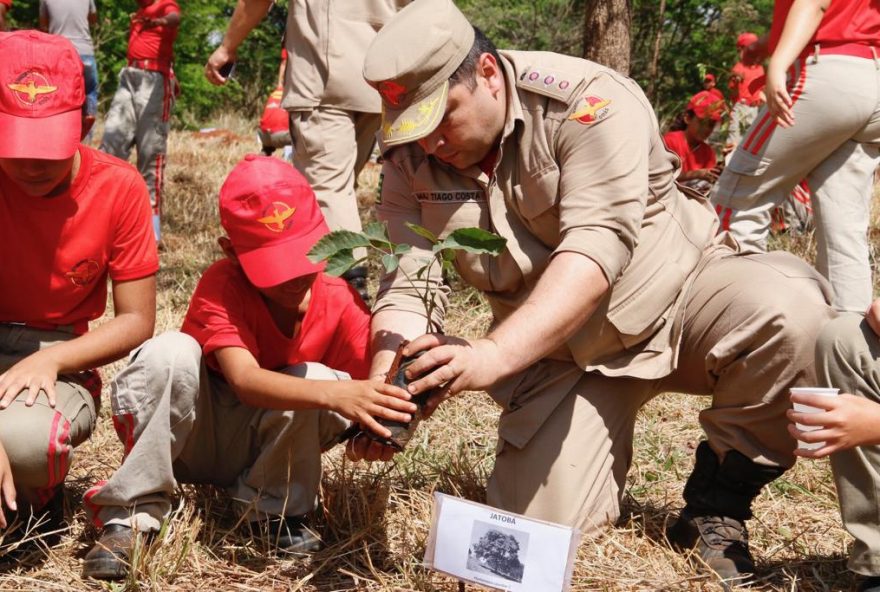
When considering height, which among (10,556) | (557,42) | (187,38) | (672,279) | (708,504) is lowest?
(187,38)

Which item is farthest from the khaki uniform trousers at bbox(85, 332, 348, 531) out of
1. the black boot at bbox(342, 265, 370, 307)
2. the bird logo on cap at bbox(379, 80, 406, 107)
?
the black boot at bbox(342, 265, 370, 307)

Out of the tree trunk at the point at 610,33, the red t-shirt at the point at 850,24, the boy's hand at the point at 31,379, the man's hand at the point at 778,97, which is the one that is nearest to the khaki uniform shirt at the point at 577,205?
the man's hand at the point at 778,97

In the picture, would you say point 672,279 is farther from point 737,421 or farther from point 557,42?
point 557,42

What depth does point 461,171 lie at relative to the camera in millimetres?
2947

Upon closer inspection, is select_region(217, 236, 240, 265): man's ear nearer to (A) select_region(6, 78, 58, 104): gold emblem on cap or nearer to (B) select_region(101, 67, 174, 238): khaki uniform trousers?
(A) select_region(6, 78, 58, 104): gold emblem on cap

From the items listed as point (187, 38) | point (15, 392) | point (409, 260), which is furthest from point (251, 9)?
point (187, 38)

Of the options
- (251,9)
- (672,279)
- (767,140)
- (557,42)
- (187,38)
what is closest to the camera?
(672,279)

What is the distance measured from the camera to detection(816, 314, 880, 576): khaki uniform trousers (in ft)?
8.00

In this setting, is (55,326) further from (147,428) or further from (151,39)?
(151,39)

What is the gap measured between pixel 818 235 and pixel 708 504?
5.02 feet

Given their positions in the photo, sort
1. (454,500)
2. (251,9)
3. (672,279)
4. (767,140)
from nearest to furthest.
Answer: (454,500) → (672,279) → (767,140) → (251,9)

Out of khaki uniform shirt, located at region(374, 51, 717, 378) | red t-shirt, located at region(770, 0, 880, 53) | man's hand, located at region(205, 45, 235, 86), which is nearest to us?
khaki uniform shirt, located at region(374, 51, 717, 378)

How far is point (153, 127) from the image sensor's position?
290 inches

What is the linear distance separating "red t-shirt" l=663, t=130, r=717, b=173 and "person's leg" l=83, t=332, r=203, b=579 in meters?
5.04
